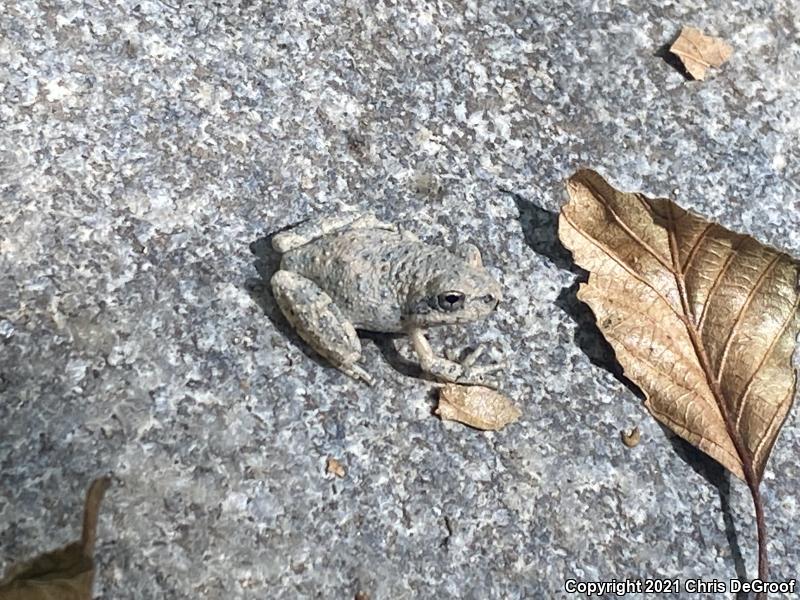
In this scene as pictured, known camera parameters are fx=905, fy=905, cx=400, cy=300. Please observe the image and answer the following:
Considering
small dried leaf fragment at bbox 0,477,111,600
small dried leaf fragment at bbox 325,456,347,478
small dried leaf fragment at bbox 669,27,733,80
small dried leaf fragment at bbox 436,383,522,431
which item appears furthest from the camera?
small dried leaf fragment at bbox 669,27,733,80

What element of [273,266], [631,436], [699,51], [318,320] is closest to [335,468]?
[318,320]

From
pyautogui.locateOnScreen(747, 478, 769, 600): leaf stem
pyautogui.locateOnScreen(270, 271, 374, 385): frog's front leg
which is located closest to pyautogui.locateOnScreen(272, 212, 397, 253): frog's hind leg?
pyautogui.locateOnScreen(270, 271, 374, 385): frog's front leg

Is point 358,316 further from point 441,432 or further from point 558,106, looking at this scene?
point 558,106

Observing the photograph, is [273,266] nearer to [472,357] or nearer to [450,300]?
[450,300]

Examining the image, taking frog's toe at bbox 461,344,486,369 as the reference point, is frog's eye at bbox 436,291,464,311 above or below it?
above

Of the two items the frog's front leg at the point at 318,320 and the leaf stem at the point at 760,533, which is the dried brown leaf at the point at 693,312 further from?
the frog's front leg at the point at 318,320

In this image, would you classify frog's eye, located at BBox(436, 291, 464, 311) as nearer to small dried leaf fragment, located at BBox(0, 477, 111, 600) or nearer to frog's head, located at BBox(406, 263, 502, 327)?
frog's head, located at BBox(406, 263, 502, 327)

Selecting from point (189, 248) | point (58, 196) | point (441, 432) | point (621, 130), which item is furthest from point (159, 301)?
point (621, 130)
